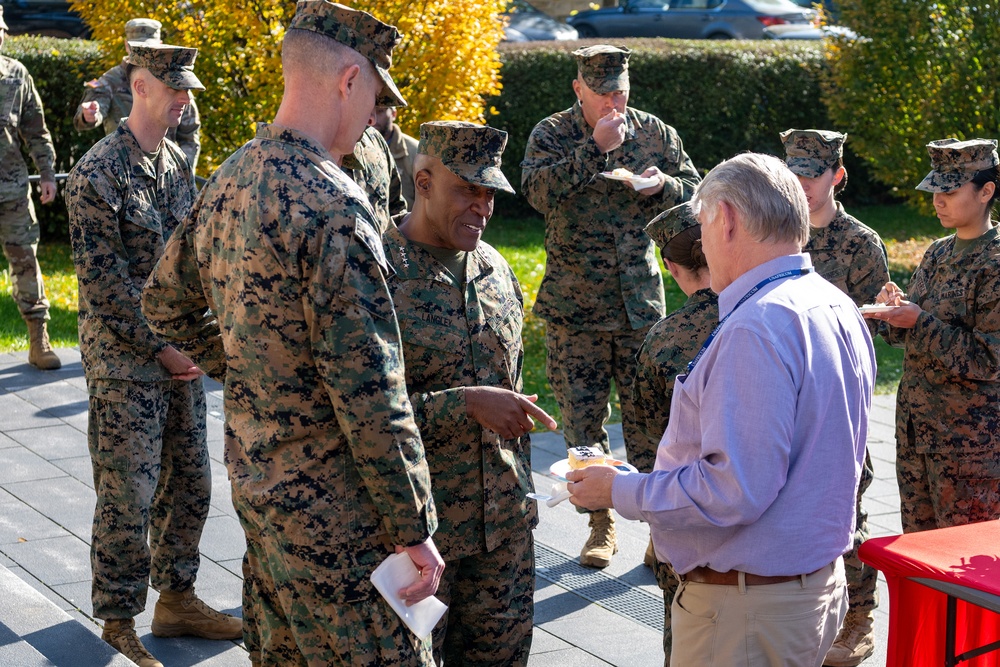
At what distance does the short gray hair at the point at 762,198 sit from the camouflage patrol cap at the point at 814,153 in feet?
7.78

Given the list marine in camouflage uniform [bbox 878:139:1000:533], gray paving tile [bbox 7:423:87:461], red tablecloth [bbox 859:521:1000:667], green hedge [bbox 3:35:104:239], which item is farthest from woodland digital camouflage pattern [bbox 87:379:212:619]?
green hedge [bbox 3:35:104:239]

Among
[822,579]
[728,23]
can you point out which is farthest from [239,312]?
[728,23]

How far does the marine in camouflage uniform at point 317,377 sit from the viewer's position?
2.83 m

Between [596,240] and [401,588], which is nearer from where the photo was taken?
[401,588]

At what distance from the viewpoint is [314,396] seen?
291 cm

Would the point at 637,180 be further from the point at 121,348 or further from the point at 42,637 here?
the point at 42,637

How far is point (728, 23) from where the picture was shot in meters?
25.4

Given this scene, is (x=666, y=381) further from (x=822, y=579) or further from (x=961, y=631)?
(x=961, y=631)

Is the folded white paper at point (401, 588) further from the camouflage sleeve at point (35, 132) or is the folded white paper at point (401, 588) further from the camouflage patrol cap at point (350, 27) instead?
the camouflage sleeve at point (35, 132)

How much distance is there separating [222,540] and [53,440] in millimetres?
2037

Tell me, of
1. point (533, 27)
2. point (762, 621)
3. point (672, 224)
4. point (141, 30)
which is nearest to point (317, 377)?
point (762, 621)

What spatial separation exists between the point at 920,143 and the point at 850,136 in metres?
1.72

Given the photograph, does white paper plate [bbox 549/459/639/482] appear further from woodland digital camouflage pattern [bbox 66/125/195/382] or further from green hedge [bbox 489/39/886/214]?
green hedge [bbox 489/39/886/214]

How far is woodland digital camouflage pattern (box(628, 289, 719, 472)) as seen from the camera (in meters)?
3.75
